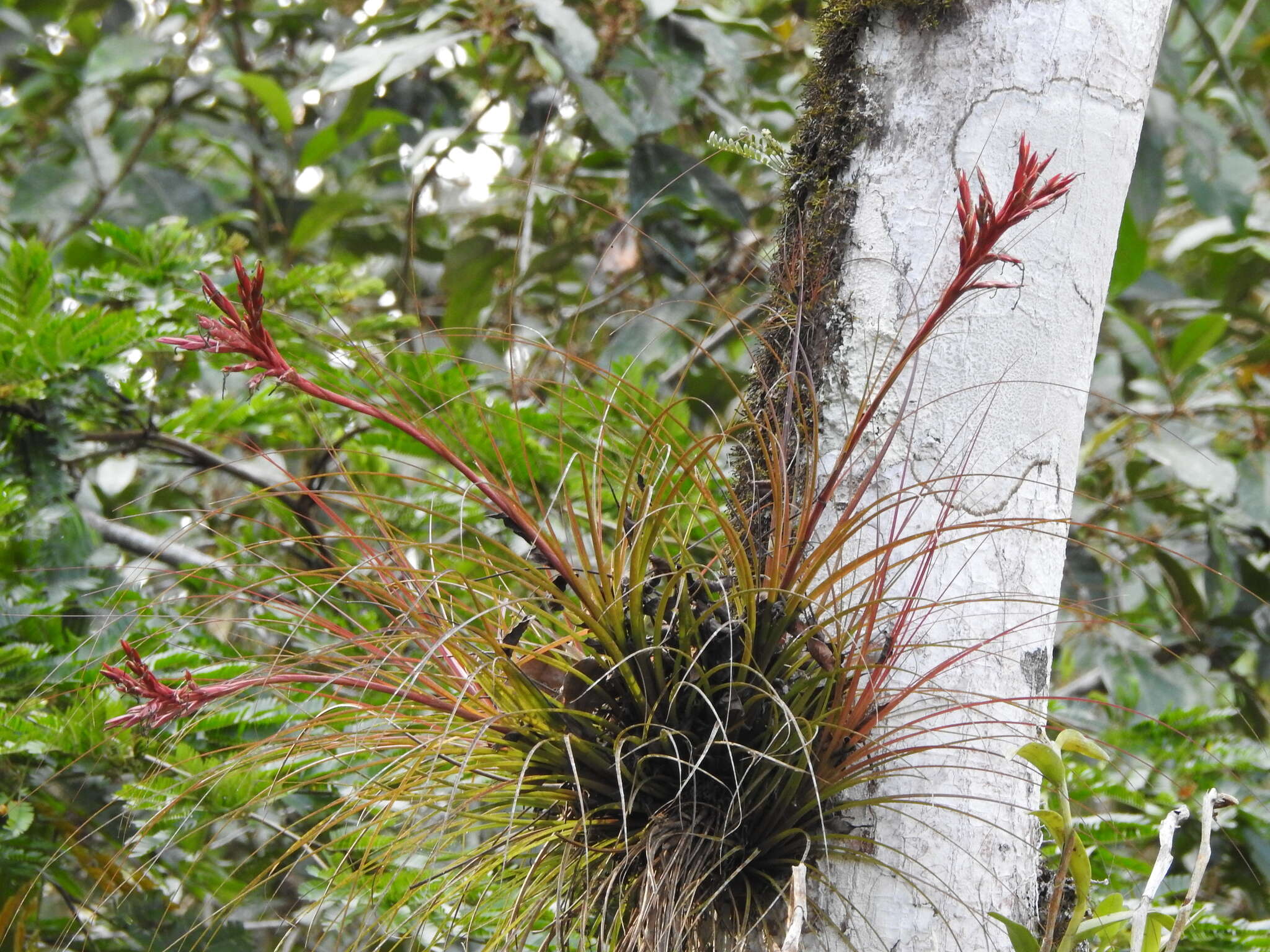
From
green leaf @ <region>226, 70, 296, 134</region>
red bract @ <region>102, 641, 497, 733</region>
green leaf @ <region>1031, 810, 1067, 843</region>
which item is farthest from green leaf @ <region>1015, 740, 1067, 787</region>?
green leaf @ <region>226, 70, 296, 134</region>

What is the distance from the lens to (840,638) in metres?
1.00

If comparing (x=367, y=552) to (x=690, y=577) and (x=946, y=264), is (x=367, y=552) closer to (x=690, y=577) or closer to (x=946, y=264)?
(x=690, y=577)

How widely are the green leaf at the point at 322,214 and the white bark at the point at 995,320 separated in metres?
1.98

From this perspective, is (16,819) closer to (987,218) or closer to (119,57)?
(987,218)

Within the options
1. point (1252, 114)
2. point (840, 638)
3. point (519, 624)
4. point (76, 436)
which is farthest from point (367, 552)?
point (1252, 114)

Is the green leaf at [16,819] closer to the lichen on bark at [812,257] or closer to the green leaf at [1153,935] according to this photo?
the lichen on bark at [812,257]

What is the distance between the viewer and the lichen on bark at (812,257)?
1143 millimetres

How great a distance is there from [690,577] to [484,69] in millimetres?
2238

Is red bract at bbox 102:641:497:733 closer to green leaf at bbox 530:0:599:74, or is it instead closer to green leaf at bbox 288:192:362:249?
green leaf at bbox 530:0:599:74

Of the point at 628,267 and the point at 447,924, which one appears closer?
the point at 447,924

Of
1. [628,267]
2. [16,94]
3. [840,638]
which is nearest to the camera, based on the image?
[840,638]

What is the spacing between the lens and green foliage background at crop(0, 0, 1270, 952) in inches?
61.6

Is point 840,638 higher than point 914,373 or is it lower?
lower

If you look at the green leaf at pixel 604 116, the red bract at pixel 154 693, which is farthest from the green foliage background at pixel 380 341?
the red bract at pixel 154 693
